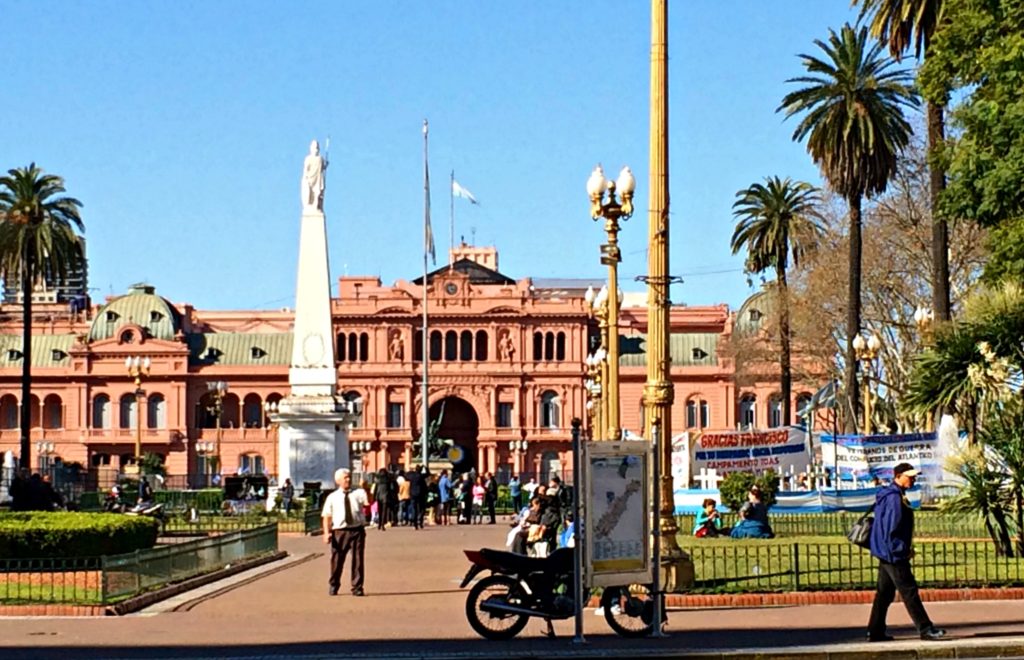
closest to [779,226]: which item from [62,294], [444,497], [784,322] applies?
[784,322]

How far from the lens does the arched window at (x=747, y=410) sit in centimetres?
11394

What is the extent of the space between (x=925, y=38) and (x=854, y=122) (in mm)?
10841

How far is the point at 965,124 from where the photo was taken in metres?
30.9

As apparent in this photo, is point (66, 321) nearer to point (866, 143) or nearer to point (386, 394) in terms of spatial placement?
point (386, 394)

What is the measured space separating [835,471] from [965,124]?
11.6 metres

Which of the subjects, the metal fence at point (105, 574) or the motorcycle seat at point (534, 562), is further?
the metal fence at point (105, 574)

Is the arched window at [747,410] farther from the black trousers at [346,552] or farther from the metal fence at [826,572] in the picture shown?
the black trousers at [346,552]

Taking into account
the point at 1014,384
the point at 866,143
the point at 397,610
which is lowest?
the point at 397,610

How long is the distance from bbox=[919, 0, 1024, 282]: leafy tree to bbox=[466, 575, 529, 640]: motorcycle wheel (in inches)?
549

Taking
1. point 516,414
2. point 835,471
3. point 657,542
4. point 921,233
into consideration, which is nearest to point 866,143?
point 921,233

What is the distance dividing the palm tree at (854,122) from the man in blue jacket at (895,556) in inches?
1383

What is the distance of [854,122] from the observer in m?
51.9

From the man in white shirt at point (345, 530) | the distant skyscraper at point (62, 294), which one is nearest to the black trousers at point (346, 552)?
the man in white shirt at point (345, 530)

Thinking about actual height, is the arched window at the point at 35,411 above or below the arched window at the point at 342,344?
below
